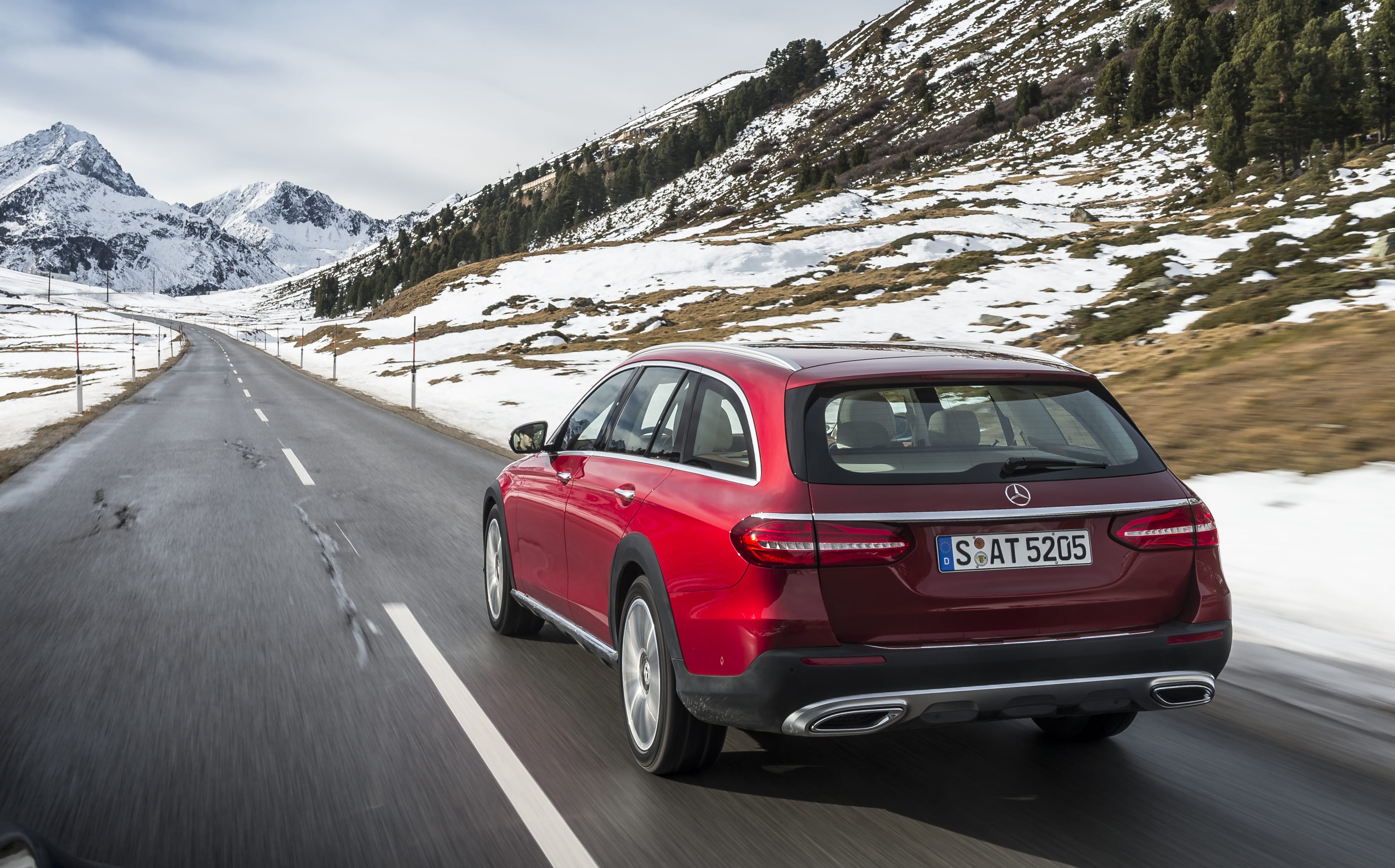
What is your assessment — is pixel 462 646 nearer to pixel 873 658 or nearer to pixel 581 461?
pixel 581 461

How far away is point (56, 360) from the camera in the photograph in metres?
61.4

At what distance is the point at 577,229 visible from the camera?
14050 centimetres

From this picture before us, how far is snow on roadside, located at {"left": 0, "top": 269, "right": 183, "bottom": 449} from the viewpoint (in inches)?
899

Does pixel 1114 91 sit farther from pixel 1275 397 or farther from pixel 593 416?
pixel 593 416

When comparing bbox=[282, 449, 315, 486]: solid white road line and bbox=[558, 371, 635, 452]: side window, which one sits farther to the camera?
bbox=[282, 449, 315, 486]: solid white road line

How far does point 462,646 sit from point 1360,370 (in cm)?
988

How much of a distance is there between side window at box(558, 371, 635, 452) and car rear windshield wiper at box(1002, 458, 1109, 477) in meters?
1.93

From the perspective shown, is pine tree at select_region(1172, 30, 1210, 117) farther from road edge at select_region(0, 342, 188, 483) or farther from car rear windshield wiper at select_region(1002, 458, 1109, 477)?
car rear windshield wiper at select_region(1002, 458, 1109, 477)

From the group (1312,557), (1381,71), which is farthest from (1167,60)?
(1312,557)

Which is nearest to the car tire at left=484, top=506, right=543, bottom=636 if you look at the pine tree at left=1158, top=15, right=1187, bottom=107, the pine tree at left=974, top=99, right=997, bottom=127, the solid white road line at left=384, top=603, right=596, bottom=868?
the solid white road line at left=384, top=603, right=596, bottom=868

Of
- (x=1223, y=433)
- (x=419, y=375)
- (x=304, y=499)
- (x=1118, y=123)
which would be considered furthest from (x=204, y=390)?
(x=1118, y=123)

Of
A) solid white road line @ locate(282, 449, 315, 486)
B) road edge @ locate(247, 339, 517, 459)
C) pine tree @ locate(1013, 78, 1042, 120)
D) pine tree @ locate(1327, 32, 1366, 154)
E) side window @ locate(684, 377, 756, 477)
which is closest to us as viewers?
side window @ locate(684, 377, 756, 477)

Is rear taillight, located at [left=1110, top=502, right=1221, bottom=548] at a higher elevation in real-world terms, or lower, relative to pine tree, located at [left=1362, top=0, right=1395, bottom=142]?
lower

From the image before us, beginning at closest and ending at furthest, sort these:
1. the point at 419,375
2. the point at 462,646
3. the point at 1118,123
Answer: the point at 462,646, the point at 419,375, the point at 1118,123
